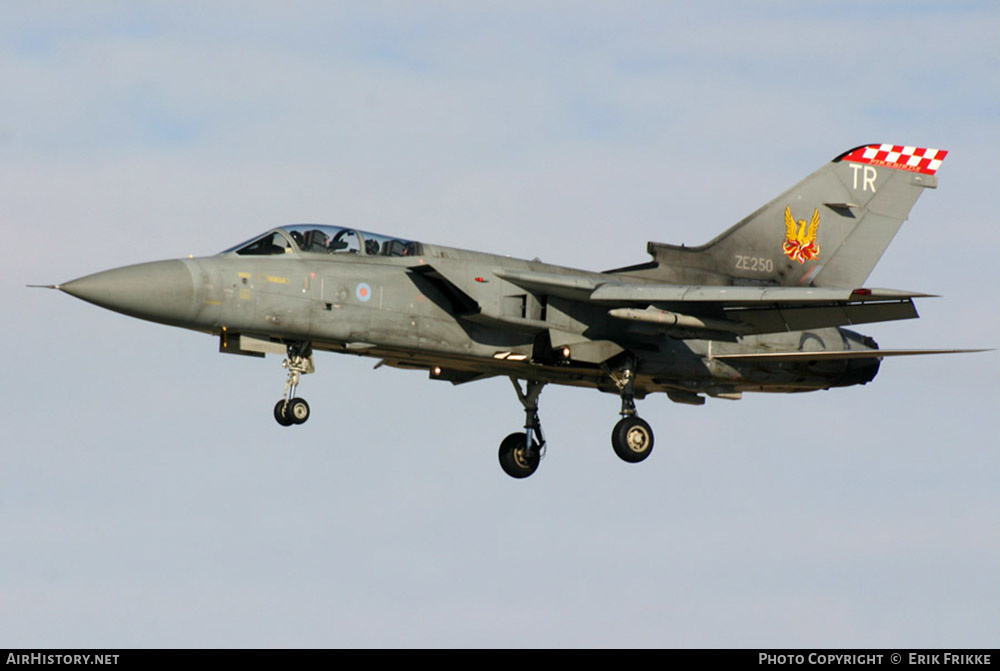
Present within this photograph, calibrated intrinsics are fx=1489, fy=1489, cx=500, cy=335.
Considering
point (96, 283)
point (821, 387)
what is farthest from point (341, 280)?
point (821, 387)

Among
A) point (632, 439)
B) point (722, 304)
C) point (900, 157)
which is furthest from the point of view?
point (900, 157)

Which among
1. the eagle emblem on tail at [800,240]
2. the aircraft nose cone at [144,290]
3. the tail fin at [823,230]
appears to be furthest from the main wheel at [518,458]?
the aircraft nose cone at [144,290]

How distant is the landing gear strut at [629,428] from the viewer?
25.1 m

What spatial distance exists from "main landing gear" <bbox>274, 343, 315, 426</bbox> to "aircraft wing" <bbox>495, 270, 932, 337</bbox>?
3366 millimetres

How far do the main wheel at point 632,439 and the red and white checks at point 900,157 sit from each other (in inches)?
275

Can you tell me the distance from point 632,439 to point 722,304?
2.97 metres

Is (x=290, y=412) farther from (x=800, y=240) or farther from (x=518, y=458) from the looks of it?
(x=800, y=240)

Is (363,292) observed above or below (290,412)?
above

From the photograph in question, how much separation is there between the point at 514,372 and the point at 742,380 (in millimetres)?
4184

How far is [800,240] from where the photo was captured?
1084 inches

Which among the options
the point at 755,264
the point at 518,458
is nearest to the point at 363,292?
the point at 518,458

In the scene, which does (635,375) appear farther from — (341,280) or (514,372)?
(341,280)

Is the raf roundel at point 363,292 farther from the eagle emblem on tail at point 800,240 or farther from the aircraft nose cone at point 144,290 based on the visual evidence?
the eagle emblem on tail at point 800,240

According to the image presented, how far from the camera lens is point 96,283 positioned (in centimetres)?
2117
